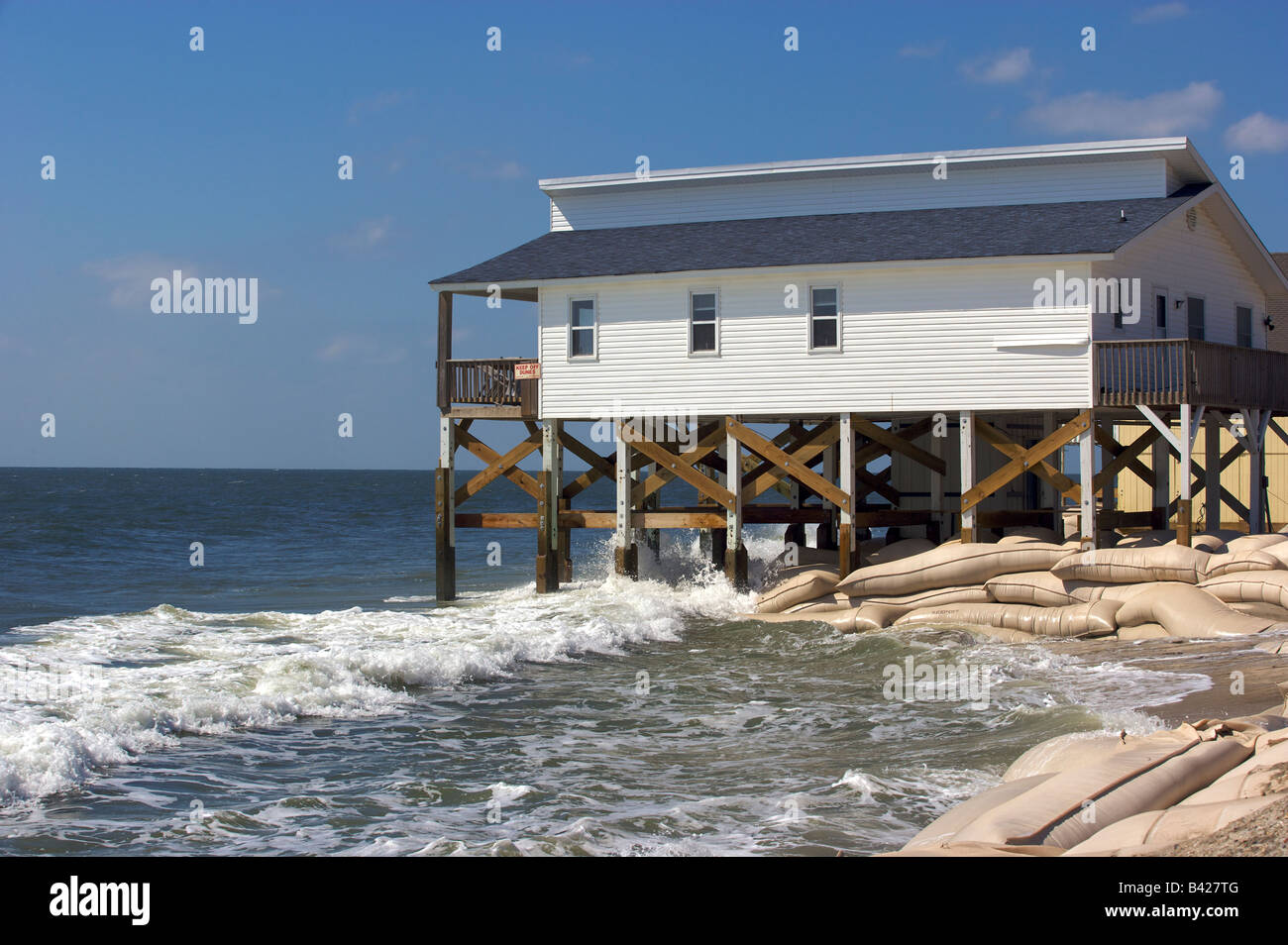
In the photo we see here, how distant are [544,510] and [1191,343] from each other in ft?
40.0

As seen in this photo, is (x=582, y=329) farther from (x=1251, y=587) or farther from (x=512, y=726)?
(x=1251, y=587)

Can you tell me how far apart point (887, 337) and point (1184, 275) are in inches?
268

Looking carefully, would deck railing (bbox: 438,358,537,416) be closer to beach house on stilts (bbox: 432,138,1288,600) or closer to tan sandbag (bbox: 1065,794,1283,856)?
beach house on stilts (bbox: 432,138,1288,600)

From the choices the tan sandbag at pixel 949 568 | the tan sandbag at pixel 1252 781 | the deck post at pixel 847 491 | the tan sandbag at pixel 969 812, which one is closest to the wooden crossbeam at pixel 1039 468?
the tan sandbag at pixel 949 568

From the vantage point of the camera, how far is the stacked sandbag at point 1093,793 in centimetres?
665

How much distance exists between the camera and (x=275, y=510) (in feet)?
244

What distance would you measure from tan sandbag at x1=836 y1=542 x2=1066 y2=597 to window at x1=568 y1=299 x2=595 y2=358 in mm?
6974

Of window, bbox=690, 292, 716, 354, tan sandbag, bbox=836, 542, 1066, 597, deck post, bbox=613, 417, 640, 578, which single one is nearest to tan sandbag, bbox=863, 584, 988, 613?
tan sandbag, bbox=836, 542, 1066, 597

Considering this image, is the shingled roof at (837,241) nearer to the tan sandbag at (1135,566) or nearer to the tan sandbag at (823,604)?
the tan sandbag at (1135,566)

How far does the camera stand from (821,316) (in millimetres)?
22109

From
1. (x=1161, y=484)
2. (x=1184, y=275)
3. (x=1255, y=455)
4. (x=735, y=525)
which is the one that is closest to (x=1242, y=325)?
(x=1184, y=275)

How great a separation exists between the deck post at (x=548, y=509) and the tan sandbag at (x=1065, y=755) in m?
15.8
